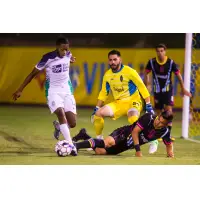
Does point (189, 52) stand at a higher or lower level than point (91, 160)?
higher

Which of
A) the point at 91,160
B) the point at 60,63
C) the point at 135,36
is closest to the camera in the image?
the point at 91,160

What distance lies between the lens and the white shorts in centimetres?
916

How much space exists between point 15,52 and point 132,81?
10250 mm

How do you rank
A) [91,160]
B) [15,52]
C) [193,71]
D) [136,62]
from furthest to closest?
[15,52], [136,62], [193,71], [91,160]

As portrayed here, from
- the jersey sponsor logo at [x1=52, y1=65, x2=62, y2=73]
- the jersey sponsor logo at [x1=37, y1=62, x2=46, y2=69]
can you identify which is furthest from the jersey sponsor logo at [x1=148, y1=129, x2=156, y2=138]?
the jersey sponsor logo at [x1=37, y1=62, x2=46, y2=69]

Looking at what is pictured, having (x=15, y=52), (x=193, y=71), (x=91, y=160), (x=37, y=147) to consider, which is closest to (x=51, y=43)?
(x=15, y=52)

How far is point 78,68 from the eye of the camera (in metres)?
18.7

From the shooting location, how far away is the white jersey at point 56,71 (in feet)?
30.0

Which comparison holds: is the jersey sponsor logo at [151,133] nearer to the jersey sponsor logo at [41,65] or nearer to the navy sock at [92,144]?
the navy sock at [92,144]

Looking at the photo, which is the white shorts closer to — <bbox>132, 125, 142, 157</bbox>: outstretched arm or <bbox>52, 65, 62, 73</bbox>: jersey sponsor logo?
<bbox>52, 65, 62, 73</bbox>: jersey sponsor logo

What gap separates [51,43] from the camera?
21.4m

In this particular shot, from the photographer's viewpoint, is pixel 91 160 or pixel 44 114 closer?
pixel 91 160

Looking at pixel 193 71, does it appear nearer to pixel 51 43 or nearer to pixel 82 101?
pixel 82 101

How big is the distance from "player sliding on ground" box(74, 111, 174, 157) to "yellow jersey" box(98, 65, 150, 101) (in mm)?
761
